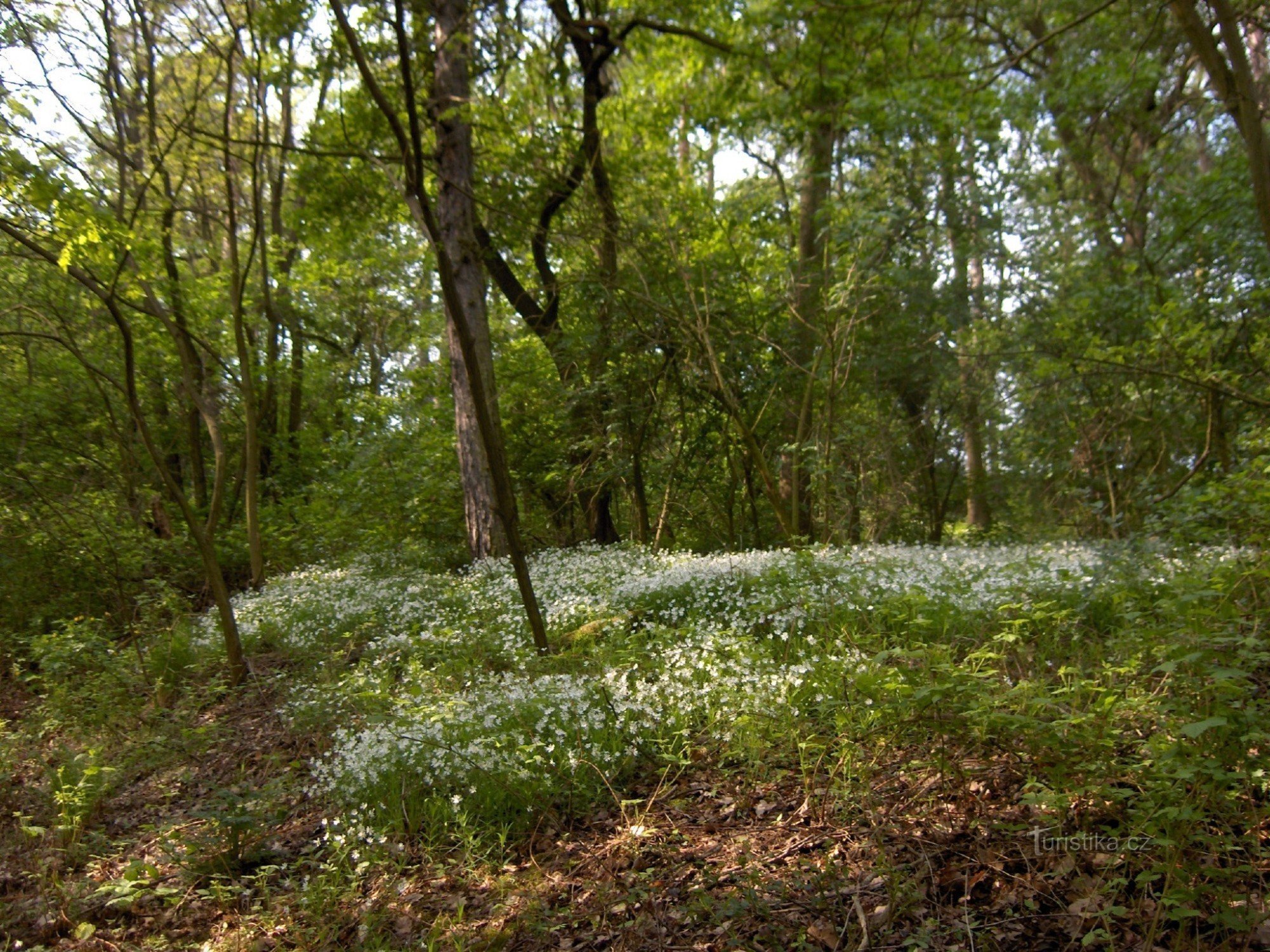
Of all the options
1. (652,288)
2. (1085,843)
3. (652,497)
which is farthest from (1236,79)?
(652,497)

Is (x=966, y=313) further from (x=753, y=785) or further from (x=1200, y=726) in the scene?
(x=1200, y=726)

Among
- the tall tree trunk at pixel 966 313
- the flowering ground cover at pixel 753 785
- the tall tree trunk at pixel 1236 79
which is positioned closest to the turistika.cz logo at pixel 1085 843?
the flowering ground cover at pixel 753 785

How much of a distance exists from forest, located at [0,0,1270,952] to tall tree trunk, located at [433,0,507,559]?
94mm

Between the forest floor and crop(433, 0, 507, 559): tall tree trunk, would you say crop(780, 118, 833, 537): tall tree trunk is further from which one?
the forest floor

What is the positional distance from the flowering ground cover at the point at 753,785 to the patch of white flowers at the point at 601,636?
0.03 m

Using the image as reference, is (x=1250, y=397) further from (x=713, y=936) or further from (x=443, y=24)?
(x=443, y=24)

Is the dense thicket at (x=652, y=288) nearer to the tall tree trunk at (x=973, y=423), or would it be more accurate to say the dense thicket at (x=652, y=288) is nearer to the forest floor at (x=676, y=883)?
the tall tree trunk at (x=973, y=423)

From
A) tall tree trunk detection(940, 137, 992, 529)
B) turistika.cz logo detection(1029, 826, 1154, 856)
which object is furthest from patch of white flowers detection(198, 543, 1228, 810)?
tall tree trunk detection(940, 137, 992, 529)

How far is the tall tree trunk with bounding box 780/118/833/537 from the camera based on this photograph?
447 inches

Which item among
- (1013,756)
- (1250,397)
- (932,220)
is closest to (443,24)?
(932,220)

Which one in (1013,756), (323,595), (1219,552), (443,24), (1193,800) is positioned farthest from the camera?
(443,24)

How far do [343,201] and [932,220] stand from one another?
8.87 metres

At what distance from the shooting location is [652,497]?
46.8 feet

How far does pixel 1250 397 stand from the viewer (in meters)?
6.88
